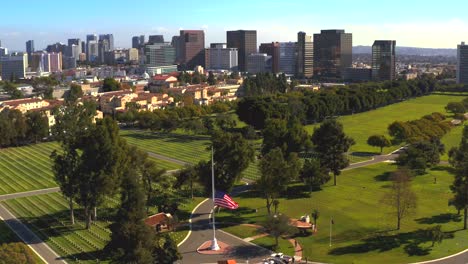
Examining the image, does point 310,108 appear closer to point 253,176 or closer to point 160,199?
point 253,176

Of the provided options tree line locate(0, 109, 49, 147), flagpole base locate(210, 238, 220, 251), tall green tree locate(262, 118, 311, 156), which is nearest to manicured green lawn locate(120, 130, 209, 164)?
tall green tree locate(262, 118, 311, 156)

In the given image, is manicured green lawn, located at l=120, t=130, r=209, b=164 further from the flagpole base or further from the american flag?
the flagpole base

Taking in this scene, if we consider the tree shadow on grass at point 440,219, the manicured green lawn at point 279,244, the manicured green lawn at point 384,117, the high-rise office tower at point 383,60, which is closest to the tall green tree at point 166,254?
the manicured green lawn at point 279,244

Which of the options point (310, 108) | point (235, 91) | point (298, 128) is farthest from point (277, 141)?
point (235, 91)

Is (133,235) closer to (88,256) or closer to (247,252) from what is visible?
(88,256)

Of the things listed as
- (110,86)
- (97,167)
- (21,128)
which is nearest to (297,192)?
(97,167)

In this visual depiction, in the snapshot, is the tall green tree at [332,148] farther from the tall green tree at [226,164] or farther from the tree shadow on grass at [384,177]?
the tall green tree at [226,164]

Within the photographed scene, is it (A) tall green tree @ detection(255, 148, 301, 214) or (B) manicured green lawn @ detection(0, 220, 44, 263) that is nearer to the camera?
(B) manicured green lawn @ detection(0, 220, 44, 263)
